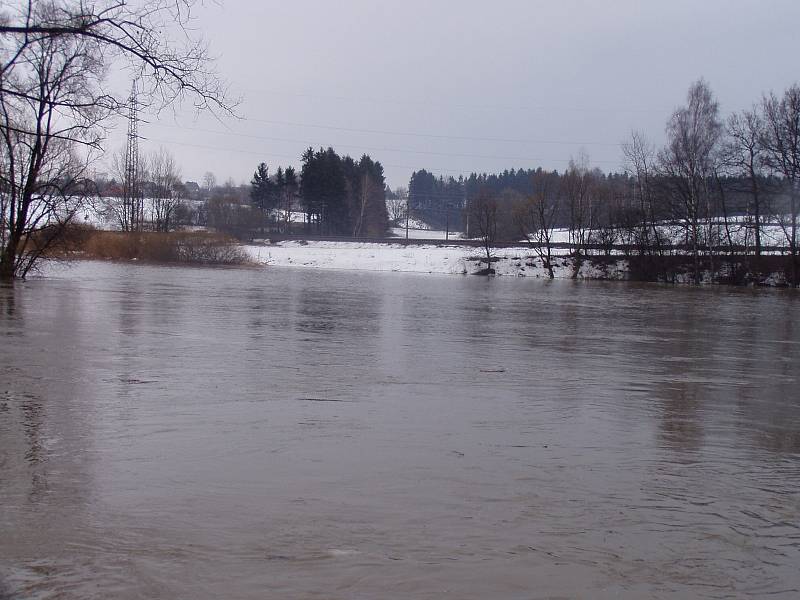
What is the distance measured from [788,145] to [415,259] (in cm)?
3286

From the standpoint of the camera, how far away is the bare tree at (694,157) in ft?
165

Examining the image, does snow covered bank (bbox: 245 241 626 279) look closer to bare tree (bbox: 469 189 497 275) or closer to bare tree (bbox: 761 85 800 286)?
bare tree (bbox: 469 189 497 275)

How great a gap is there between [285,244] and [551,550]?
77.6 metres

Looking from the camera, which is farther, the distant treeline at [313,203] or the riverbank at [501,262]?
the distant treeline at [313,203]

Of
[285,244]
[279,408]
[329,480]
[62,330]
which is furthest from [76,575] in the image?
[285,244]

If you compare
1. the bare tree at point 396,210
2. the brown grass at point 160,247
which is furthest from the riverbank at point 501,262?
the bare tree at point 396,210

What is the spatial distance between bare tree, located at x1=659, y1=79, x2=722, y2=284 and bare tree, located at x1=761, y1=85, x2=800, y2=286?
3249mm

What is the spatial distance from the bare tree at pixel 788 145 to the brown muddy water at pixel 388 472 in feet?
130

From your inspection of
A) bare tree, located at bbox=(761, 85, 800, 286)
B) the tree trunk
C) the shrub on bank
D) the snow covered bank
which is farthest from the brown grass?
bare tree, located at bbox=(761, 85, 800, 286)

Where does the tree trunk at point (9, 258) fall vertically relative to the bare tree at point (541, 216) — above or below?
below

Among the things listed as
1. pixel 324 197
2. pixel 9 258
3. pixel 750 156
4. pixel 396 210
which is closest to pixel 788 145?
pixel 750 156

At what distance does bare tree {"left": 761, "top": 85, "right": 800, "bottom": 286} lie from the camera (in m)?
47.3

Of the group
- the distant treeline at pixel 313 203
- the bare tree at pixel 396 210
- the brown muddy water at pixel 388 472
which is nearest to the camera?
the brown muddy water at pixel 388 472

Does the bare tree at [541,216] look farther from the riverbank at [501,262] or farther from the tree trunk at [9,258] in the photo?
the tree trunk at [9,258]
